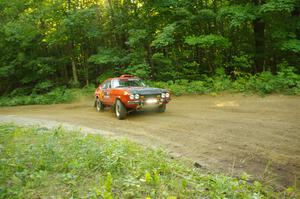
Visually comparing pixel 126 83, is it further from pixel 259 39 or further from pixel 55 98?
pixel 259 39

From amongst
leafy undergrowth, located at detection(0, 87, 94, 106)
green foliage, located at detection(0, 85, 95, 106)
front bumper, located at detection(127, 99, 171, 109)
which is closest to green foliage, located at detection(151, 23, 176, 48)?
leafy undergrowth, located at detection(0, 87, 94, 106)

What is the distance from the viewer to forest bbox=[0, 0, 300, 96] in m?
13.7

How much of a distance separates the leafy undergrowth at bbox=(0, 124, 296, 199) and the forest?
31.4 feet

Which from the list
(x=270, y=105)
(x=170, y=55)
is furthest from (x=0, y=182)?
(x=170, y=55)

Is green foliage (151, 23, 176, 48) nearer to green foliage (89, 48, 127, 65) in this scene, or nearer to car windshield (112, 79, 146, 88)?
green foliage (89, 48, 127, 65)

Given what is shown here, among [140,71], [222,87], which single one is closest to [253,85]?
[222,87]

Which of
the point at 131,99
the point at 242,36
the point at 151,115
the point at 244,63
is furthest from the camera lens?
the point at 242,36

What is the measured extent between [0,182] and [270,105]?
9160 millimetres

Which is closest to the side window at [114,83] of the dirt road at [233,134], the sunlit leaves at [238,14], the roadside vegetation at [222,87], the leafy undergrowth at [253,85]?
the dirt road at [233,134]

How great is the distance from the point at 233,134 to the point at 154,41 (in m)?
10.4

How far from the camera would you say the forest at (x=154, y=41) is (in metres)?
13.7

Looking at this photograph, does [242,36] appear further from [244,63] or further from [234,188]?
[234,188]

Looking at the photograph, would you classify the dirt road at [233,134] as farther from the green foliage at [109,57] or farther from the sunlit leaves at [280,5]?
the green foliage at [109,57]

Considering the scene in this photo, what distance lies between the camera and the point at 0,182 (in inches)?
130
